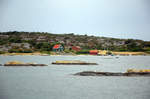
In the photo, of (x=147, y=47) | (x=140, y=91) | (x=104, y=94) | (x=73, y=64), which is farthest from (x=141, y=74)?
(x=147, y=47)

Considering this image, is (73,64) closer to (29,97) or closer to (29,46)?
(29,97)

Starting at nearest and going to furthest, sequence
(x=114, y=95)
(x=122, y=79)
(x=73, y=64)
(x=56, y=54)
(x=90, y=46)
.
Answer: (x=114, y=95) < (x=122, y=79) < (x=73, y=64) < (x=56, y=54) < (x=90, y=46)

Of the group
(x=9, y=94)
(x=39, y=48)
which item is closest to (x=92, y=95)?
(x=9, y=94)

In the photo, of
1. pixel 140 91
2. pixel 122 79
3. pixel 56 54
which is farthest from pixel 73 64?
pixel 56 54

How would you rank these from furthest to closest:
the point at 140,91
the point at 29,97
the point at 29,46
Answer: the point at 29,46, the point at 140,91, the point at 29,97

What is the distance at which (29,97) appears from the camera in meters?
29.8

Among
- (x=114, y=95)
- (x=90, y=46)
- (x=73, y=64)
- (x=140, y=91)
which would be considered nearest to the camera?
(x=114, y=95)

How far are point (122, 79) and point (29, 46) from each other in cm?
13600

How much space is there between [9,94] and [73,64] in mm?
46902

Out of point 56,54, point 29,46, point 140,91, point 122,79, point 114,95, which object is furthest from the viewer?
point 29,46

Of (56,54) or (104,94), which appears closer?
(104,94)

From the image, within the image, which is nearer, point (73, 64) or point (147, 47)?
point (73, 64)

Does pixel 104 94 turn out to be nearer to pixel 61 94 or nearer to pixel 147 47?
pixel 61 94

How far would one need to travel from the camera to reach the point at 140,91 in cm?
3469
